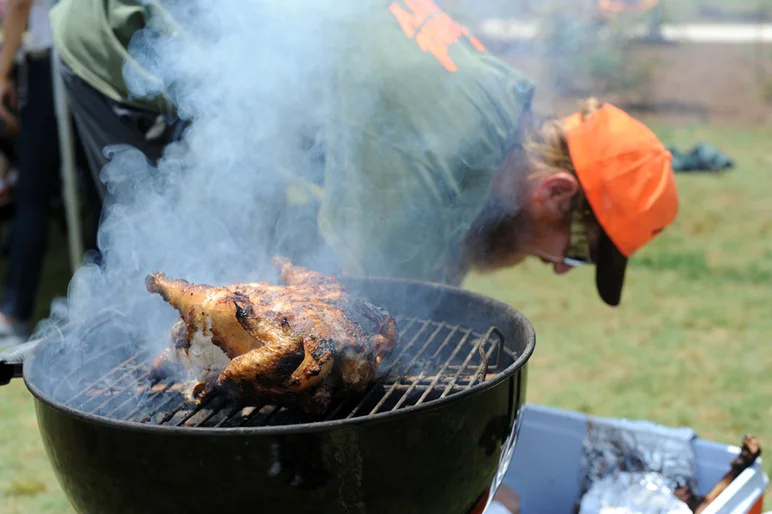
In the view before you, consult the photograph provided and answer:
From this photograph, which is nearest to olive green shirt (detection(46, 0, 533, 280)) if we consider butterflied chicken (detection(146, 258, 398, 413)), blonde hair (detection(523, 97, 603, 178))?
blonde hair (detection(523, 97, 603, 178))

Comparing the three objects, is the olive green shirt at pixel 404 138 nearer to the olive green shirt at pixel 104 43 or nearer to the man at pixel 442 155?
the man at pixel 442 155

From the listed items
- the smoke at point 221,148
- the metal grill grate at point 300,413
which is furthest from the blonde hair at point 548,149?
the metal grill grate at point 300,413

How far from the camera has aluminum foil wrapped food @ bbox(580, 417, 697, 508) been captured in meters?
2.86

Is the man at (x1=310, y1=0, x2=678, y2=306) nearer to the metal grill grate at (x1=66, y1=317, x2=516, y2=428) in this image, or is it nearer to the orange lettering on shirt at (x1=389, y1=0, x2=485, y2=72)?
the orange lettering on shirt at (x1=389, y1=0, x2=485, y2=72)

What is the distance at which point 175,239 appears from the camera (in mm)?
2773

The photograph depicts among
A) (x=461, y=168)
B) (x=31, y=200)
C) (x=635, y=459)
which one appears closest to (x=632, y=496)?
(x=635, y=459)

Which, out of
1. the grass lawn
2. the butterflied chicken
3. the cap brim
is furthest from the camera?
the grass lawn

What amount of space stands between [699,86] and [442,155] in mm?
13829

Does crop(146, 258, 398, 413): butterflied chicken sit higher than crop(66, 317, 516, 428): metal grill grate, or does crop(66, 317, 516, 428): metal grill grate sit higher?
crop(146, 258, 398, 413): butterflied chicken

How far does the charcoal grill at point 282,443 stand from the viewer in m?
1.62

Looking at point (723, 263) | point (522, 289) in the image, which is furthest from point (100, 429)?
point (723, 263)

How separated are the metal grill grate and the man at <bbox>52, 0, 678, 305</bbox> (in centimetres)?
51

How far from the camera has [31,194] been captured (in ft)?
17.5

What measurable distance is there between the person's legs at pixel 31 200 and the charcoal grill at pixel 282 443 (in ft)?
11.0
